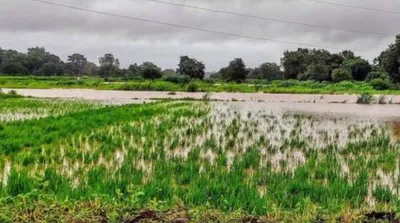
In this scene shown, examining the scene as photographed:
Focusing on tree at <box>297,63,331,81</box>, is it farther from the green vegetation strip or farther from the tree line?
the green vegetation strip

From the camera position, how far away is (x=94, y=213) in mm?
3689

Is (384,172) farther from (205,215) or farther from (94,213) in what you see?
(94,213)

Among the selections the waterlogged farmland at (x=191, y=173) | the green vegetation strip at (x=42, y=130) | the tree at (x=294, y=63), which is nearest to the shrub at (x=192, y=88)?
the tree at (x=294, y=63)

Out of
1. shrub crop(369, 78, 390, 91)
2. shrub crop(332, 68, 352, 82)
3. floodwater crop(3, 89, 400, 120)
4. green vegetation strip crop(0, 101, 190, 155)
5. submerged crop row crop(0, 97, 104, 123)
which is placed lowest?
floodwater crop(3, 89, 400, 120)

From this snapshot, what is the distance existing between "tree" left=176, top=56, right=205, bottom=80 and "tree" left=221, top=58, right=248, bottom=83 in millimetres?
3056

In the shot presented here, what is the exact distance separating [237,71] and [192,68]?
502 cm

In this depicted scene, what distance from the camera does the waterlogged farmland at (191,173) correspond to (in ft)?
12.7

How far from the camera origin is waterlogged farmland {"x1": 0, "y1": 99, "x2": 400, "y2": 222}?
152 inches

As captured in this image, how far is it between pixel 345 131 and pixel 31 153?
8.24m

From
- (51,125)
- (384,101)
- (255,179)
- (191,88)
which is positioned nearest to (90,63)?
(191,88)

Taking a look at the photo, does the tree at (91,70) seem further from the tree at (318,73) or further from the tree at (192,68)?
the tree at (318,73)

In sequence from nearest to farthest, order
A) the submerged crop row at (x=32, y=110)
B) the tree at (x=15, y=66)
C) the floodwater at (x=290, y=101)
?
the submerged crop row at (x=32, y=110) < the floodwater at (x=290, y=101) < the tree at (x=15, y=66)

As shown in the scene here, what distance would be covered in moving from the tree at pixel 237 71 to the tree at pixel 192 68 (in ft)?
10.0

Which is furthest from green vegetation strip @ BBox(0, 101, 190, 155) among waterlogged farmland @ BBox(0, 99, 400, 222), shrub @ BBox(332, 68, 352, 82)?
shrub @ BBox(332, 68, 352, 82)
